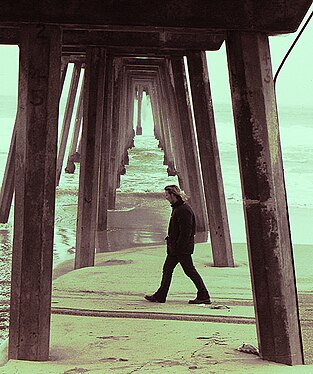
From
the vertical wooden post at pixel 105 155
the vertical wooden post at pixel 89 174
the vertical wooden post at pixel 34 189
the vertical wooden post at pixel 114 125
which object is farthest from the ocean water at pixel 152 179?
the vertical wooden post at pixel 34 189

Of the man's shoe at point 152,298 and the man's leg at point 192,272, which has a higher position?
the man's leg at point 192,272

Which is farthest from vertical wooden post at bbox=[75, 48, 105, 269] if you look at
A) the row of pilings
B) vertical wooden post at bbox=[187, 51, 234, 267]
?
the row of pilings

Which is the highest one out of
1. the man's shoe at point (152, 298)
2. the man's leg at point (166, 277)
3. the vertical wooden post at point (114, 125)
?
the vertical wooden post at point (114, 125)

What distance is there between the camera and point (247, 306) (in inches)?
259

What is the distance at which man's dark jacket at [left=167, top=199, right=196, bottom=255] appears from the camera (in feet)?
21.3

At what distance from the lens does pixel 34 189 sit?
4.68 m

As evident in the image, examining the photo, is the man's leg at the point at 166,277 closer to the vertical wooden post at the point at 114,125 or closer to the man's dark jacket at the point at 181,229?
the man's dark jacket at the point at 181,229

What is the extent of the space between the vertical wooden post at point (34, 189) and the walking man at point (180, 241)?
1930mm

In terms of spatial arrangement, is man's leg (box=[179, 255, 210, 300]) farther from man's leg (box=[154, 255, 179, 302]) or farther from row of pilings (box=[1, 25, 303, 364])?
row of pilings (box=[1, 25, 303, 364])

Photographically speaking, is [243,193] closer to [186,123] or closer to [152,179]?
[186,123]

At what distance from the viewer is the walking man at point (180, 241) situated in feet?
21.3

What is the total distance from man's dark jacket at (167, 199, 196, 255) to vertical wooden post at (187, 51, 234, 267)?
7.87ft

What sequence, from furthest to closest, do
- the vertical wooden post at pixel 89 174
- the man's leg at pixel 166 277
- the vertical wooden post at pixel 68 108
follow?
the vertical wooden post at pixel 68 108, the vertical wooden post at pixel 89 174, the man's leg at pixel 166 277

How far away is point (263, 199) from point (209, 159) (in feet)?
14.3
